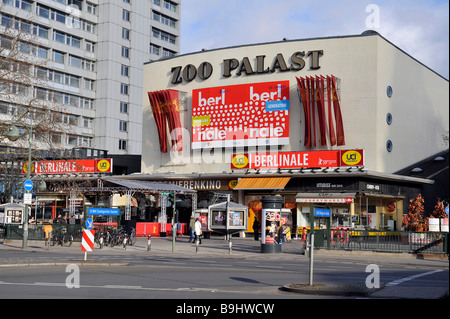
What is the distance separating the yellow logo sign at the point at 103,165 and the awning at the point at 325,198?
1811 centimetres

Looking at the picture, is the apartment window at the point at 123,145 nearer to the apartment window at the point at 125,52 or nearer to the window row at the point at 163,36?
the apartment window at the point at 125,52

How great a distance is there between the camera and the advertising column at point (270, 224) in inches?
1288

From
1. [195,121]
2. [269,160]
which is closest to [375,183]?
[269,160]

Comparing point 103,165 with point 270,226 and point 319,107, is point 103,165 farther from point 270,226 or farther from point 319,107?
point 270,226

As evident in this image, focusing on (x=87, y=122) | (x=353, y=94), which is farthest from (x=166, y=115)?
(x=87, y=122)

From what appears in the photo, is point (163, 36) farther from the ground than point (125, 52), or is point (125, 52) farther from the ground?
point (163, 36)

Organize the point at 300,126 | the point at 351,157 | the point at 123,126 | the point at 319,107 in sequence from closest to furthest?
Result: the point at 351,157, the point at 319,107, the point at 300,126, the point at 123,126

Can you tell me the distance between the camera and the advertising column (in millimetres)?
32719

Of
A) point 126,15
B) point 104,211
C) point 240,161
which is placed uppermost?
point 126,15

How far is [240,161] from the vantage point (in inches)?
2025

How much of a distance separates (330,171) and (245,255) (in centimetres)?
1743

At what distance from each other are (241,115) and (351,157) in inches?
431

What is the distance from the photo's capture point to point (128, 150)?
94500mm
